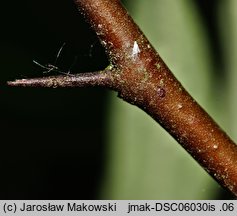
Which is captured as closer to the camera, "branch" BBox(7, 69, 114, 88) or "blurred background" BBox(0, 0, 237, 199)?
"branch" BBox(7, 69, 114, 88)

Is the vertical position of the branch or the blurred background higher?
the blurred background

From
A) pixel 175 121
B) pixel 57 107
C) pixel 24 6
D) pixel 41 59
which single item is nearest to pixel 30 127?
pixel 57 107

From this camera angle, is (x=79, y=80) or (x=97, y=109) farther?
(x=97, y=109)

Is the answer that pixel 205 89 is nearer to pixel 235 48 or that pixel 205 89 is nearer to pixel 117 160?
pixel 235 48

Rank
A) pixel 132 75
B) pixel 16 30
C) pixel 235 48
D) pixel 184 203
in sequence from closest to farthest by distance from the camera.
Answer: pixel 132 75 → pixel 184 203 → pixel 16 30 → pixel 235 48

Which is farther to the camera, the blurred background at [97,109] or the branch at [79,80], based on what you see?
the blurred background at [97,109]

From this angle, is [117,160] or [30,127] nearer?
[30,127]

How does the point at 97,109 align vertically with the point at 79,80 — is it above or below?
above

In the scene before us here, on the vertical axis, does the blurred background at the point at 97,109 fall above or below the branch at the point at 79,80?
above
